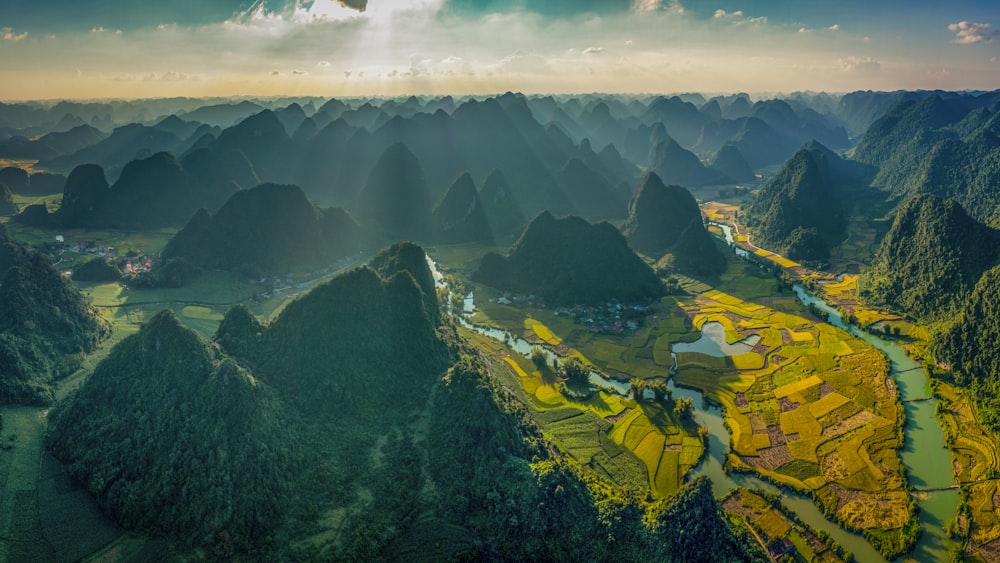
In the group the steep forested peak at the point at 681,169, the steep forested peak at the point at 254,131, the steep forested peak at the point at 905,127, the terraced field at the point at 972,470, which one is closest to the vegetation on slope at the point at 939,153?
the steep forested peak at the point at 905,127

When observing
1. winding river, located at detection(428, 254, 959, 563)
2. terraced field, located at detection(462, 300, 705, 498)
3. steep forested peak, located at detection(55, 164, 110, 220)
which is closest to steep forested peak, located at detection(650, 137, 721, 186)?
terraced field, located at detection(462, 300, 705, 498)

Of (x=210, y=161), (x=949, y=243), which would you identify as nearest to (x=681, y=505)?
(x=949, y=243)

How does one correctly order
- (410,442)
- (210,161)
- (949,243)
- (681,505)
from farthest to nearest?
(210,161)
(949,243)
(410,442)
(681,505)

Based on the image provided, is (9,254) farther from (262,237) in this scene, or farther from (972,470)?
(972,470)

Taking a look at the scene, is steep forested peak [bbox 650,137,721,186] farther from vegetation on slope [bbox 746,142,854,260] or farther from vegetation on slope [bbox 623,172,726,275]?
vegetation on slope [bbox 623,172,726,275]

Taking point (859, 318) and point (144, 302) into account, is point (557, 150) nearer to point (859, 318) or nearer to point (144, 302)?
point (859, 318)

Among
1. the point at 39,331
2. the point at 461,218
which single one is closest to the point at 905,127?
the point at 461,218

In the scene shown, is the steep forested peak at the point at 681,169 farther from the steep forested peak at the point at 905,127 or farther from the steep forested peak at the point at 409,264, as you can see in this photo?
the steep forested peak at the point at 409,264
